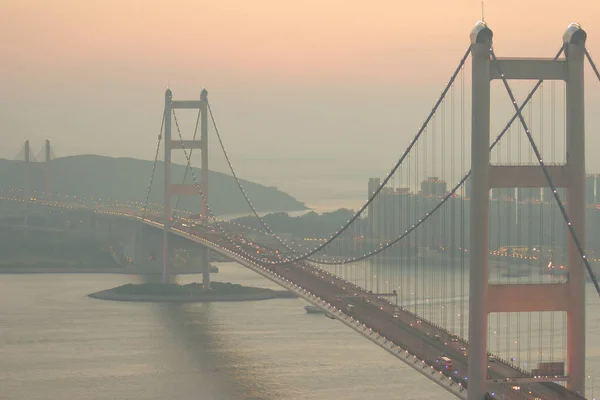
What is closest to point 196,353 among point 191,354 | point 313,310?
point 191,354

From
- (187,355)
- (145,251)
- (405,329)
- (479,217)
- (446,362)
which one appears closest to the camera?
(479,217)

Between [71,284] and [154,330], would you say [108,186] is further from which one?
[154,330]

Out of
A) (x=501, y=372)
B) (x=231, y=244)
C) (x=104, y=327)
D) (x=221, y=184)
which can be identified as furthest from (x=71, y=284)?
(x=221, y=184)

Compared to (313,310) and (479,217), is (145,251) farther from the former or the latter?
(479,217)

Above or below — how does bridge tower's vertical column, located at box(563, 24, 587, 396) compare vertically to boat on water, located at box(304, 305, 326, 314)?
above

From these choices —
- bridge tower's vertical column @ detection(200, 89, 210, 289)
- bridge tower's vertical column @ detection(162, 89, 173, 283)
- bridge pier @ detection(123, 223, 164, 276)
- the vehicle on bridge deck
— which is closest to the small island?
bridge tower's vertical column @ detection(162, 89, 173, 283)

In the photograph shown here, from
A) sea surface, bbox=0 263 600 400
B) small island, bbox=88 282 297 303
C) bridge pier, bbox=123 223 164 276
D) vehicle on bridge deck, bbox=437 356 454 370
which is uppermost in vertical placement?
bridge pier, bbox=123 223 164 276

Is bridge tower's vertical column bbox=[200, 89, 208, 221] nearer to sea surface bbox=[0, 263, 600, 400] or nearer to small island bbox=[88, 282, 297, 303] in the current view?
small island bbox=[88, 282, 297, 303]
